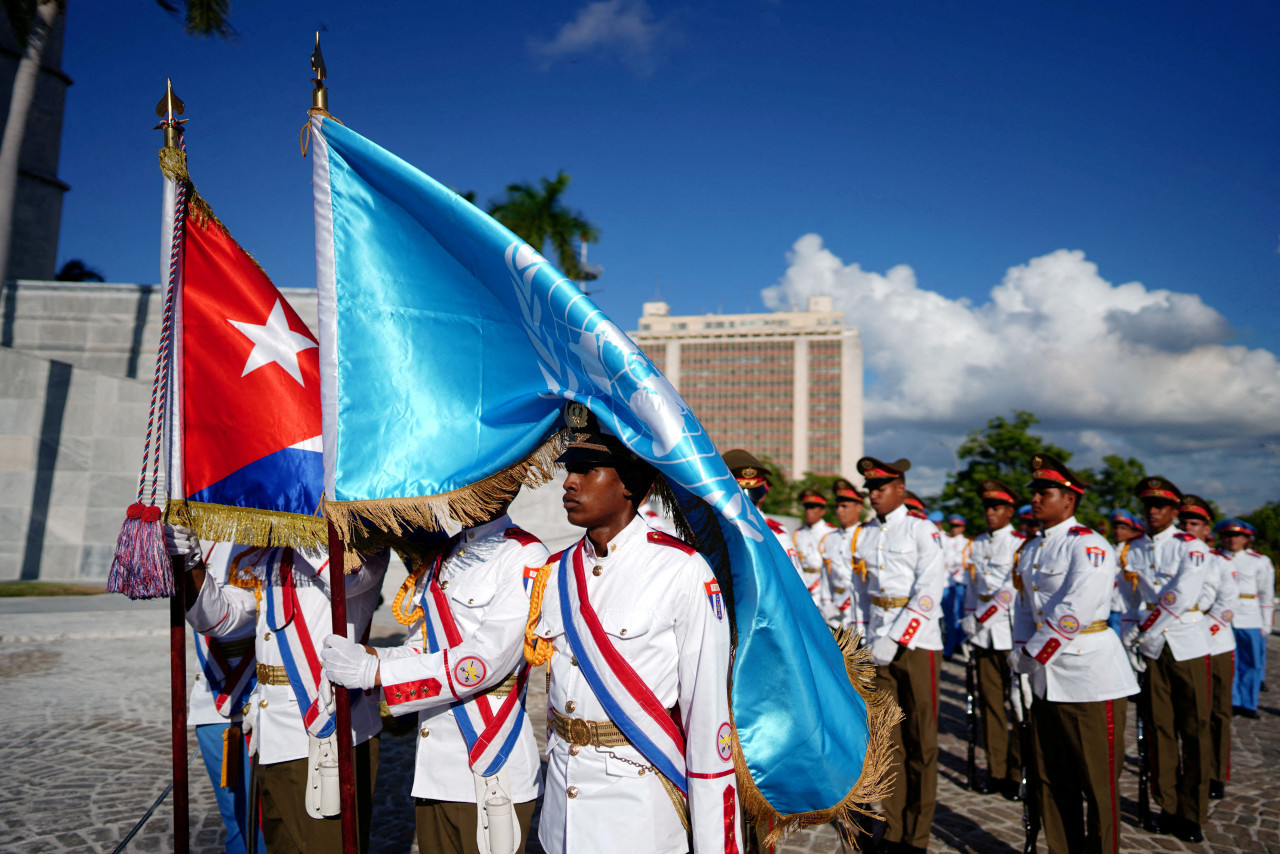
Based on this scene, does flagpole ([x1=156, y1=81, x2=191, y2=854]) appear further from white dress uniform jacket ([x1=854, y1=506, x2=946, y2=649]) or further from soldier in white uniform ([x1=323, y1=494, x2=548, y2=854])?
white dress uniform jacket ([x1=854, y1=506, x2=946, y2=649])

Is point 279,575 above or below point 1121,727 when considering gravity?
above

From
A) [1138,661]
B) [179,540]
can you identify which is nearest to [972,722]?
[1138,661]

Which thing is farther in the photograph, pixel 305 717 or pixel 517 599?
pixel 305 717

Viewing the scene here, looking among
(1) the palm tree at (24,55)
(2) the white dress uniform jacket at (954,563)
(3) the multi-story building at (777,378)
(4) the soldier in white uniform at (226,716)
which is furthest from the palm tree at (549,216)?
(3) the multi-story building at (777,378)

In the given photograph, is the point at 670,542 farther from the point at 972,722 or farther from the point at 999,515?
the point at 999,515

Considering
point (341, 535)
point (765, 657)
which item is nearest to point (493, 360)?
point (341, 535)

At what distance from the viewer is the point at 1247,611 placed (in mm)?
10531

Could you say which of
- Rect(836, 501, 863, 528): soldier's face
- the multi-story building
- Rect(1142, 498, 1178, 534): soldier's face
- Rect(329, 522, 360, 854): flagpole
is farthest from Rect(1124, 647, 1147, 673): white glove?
the multi-story building

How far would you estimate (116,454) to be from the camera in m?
19.7

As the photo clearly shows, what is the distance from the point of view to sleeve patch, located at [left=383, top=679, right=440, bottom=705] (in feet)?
9.32

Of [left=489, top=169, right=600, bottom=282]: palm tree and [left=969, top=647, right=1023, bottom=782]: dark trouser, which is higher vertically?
[left=489, top=169, right=600, bottom=282]: palm tree

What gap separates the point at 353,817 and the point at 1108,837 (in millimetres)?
4204

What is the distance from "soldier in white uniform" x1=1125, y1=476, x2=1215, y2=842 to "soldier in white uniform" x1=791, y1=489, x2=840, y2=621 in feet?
11.5

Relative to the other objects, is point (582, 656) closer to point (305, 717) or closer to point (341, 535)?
point (341, 535)
